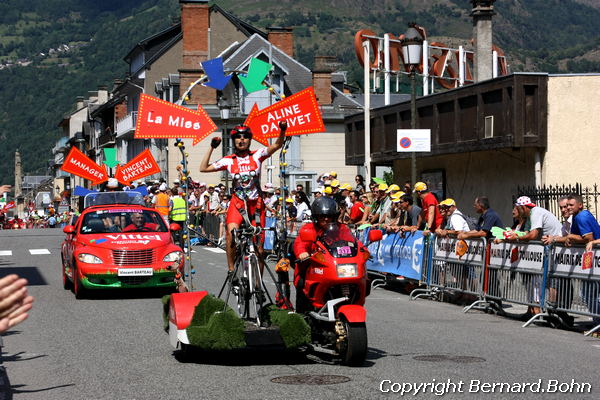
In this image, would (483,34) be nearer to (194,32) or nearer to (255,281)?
(255,281)

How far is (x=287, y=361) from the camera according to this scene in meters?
10.8

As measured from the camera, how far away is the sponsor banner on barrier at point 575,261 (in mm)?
13430

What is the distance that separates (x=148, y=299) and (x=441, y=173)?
649 inches

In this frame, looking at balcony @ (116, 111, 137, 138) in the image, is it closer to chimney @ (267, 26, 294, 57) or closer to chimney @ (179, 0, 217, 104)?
chimney @ (179, 0, 217, 104)

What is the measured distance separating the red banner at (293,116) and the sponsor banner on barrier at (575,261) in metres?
4.38

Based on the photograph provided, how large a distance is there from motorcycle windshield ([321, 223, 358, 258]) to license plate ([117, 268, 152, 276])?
23.5ft

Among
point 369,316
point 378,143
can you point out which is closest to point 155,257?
point 369,316

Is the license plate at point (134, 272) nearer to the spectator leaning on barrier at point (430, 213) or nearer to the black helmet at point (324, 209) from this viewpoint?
the spectator leaning on barrier at point (430, 213)

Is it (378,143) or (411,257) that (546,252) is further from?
(378,143)

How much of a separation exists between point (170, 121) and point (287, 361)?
4.64 meters

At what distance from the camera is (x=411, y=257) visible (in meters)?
19.0

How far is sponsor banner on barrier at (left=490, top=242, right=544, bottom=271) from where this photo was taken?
14698mm

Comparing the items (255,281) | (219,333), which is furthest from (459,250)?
(219,333)

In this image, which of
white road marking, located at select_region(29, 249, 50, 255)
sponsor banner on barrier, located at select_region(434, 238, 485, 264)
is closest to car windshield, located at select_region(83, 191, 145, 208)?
white road marking, located at select_region(29, 249, 50, 255)
